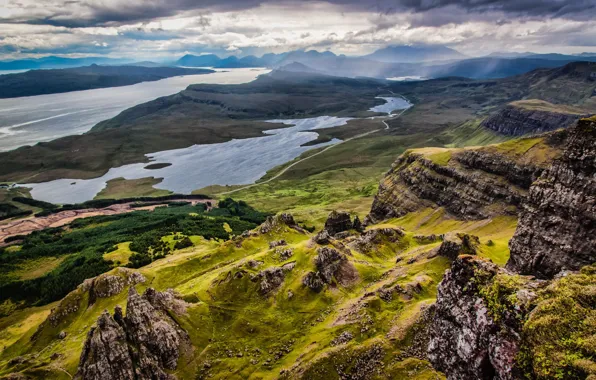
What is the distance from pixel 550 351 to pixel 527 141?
141682mm

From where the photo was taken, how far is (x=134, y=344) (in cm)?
5581

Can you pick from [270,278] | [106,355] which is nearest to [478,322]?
[106,355]

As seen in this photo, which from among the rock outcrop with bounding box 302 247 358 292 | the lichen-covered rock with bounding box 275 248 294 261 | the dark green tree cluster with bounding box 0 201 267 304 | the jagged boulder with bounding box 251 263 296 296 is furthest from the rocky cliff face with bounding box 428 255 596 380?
the dark green tree cluster with bounding box 0 201 267 304

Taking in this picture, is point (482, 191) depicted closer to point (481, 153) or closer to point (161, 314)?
point (481, 153)

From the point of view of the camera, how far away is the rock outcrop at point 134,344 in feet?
172

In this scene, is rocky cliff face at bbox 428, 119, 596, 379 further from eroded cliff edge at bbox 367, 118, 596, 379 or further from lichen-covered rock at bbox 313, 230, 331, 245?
lichen-covered rock at bbox 313, 230, 331, 245

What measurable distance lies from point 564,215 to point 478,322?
2771 cm

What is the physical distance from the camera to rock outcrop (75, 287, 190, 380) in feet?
172

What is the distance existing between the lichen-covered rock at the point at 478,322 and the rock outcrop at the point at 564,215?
2068 centimetres

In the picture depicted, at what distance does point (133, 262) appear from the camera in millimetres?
124438

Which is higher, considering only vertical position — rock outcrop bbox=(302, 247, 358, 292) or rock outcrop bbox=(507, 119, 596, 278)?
rock outcrop bbox=(507, 119, 596, 278)

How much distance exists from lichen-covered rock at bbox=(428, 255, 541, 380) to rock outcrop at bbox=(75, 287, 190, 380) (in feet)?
135

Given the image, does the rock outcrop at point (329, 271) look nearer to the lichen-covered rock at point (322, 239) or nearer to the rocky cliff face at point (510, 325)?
the lichen-covered rock at point (322, 239)

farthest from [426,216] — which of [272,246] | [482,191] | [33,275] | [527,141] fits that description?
[33,275]
